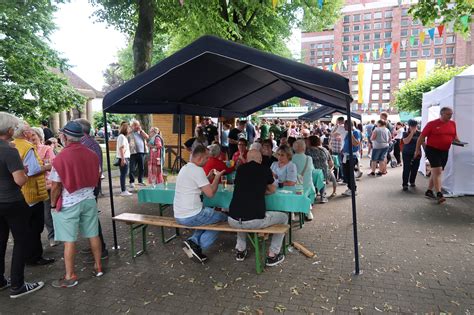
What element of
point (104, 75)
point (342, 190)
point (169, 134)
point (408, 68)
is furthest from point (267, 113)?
point (342, 190)

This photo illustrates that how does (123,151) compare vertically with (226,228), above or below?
above

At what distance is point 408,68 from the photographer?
80.6 m

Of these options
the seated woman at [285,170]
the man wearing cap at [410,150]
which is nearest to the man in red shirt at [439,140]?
the man wearing cap at [410,150]

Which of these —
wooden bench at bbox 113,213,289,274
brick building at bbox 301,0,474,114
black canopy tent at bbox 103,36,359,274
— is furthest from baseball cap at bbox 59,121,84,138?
brick building at bbox 301,0,474,114

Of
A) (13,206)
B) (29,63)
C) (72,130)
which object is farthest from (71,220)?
(29,63)

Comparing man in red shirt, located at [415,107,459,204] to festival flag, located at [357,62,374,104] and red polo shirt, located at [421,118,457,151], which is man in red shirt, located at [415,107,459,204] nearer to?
red polo shirt, located at [421,118,457,151]

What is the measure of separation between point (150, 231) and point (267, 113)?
59549 millimetres

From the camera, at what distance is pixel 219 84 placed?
22.3 ft

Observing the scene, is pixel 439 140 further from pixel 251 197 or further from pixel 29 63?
pixel 29 63

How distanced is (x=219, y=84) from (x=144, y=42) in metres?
4.59

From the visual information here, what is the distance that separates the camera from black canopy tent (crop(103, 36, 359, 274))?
11.3ft

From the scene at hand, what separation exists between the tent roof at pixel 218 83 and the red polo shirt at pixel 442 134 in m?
1.91

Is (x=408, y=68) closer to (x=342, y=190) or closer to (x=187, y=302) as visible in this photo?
(x=342, y=190)

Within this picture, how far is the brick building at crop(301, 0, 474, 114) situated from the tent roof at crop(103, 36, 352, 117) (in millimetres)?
73646
